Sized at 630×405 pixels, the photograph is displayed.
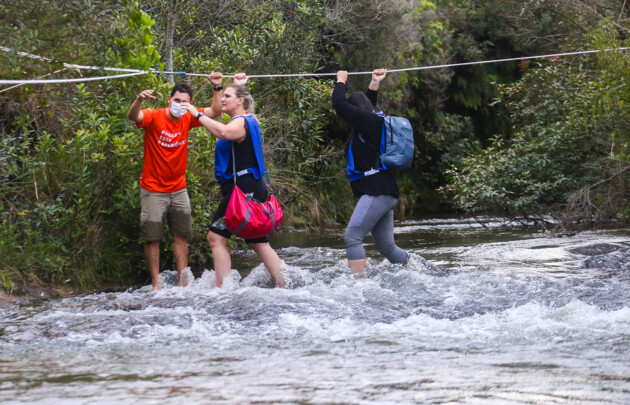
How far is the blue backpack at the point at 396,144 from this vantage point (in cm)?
769

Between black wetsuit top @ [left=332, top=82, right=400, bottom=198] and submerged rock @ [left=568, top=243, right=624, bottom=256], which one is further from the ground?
black wetsuit top @ [left=332, top=82, right=400, bottom=198]

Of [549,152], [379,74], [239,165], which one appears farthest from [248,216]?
[549,152]

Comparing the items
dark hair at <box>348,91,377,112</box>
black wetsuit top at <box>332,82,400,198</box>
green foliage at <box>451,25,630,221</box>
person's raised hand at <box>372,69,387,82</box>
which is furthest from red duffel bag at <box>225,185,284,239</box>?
green foliage at <box>451,25,630,221</box>

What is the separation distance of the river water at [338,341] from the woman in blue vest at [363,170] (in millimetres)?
467

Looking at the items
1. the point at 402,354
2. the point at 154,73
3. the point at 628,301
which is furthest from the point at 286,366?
the point at 154,73

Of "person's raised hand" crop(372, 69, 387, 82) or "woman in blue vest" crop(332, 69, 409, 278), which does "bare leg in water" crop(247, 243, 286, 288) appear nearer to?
"woman in blue vest" crop(332, 69, 409, 278)

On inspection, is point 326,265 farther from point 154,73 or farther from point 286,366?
point 286,366

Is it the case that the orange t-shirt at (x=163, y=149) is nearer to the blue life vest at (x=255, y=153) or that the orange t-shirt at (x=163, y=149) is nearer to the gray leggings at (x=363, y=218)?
the blue life vest at (x=255, y=153)

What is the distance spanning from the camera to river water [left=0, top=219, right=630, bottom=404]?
175 inches

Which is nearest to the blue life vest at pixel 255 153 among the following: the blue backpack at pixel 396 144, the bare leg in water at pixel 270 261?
A: the bare leg in water at pixel 270 261

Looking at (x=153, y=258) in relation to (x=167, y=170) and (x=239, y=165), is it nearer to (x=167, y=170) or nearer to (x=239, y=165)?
(x=167, y=170)

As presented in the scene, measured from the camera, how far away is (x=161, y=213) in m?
8.15

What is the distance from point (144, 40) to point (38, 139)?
1604 mm

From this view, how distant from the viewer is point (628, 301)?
22.7 ft
